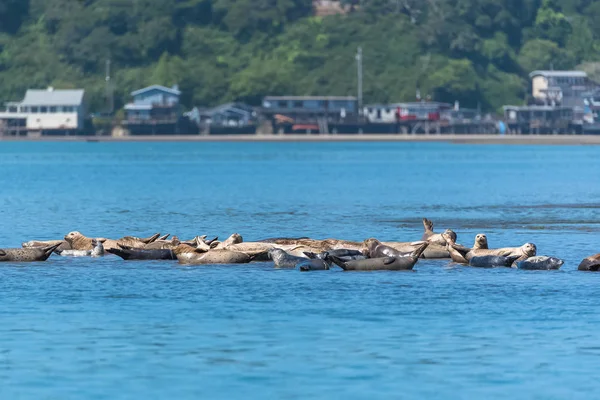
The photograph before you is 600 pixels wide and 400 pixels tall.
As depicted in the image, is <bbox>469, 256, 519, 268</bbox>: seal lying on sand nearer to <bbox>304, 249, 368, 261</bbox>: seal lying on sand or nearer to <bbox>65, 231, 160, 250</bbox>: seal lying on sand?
<bbox>304, 249, 368, 261</bbox>: seal lying on sand

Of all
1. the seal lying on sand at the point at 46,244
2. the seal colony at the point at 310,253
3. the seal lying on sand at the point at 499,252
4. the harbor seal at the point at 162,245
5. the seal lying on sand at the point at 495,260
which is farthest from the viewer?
the seal lying on sand at the point at 46,244

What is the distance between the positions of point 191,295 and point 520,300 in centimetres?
811

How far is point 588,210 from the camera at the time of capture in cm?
7056

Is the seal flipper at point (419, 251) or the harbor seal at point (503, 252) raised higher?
the seal flipper at point (419, 251)

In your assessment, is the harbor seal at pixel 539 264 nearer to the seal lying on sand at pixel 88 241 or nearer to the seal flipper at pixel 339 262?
the seal flipper at pixel 339 262

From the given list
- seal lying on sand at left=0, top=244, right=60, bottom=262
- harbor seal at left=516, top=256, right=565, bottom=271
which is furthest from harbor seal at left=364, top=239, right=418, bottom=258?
seal lying on sand at left=0, top=244, right=60, bottom=262

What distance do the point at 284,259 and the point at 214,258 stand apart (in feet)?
7.96

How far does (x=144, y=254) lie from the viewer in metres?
41.8

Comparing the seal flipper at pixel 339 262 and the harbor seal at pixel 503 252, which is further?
the harbor seal at pixel 503 252

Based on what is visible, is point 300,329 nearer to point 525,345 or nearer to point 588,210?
point 525,345

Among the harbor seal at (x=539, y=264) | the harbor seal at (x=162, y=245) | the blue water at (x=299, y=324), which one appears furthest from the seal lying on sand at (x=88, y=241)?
the harbor seal at (x=539, y=264)

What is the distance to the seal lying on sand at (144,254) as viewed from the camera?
41.6m

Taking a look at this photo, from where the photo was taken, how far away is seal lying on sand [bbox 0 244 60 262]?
135 ft

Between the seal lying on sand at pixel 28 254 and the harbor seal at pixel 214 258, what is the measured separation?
4.06 m
